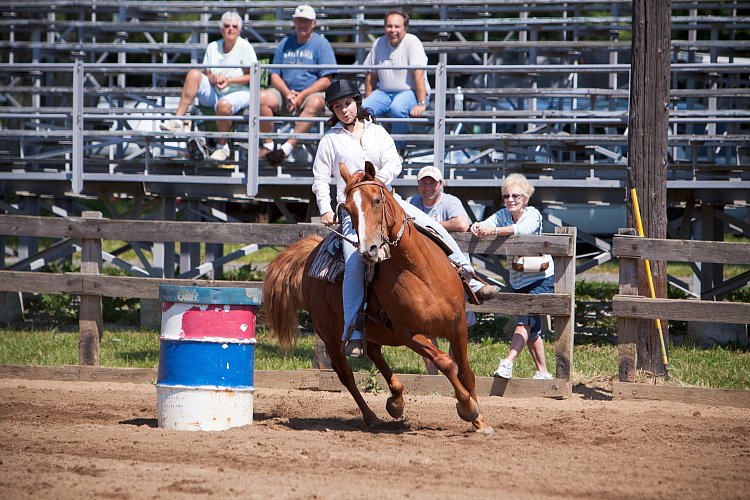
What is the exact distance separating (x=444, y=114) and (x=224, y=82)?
3011 mm

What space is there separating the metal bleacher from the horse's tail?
10.3ft

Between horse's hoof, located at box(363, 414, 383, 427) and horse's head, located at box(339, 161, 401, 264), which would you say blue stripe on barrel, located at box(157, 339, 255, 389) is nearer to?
horse's hoof, located at box(363, 414, 383, 427)

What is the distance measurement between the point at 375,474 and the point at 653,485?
1587mm

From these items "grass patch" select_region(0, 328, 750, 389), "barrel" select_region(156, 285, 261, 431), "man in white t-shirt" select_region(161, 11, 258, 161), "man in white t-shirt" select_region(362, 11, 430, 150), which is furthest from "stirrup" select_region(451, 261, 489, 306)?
"man in white t-shirt" select_region(161, 11, 258, 161)

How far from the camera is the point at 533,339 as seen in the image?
925 cm

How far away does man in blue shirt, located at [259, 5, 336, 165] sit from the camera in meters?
12.6

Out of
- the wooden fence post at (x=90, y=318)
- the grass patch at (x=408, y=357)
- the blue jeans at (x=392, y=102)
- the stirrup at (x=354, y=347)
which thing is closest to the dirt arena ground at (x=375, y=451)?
the stirrup at (x=354, y=347)

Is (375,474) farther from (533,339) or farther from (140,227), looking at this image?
(140,227)

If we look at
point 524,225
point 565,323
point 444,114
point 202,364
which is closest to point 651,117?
point 524,225

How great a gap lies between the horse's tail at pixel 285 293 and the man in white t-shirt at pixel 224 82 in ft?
14.3

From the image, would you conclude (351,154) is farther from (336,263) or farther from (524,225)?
(524,225)

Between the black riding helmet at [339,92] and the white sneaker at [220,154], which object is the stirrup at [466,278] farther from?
the white sneaker at [220,154]

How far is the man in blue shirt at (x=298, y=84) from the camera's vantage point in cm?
1259

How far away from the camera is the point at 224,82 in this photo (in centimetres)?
1284
